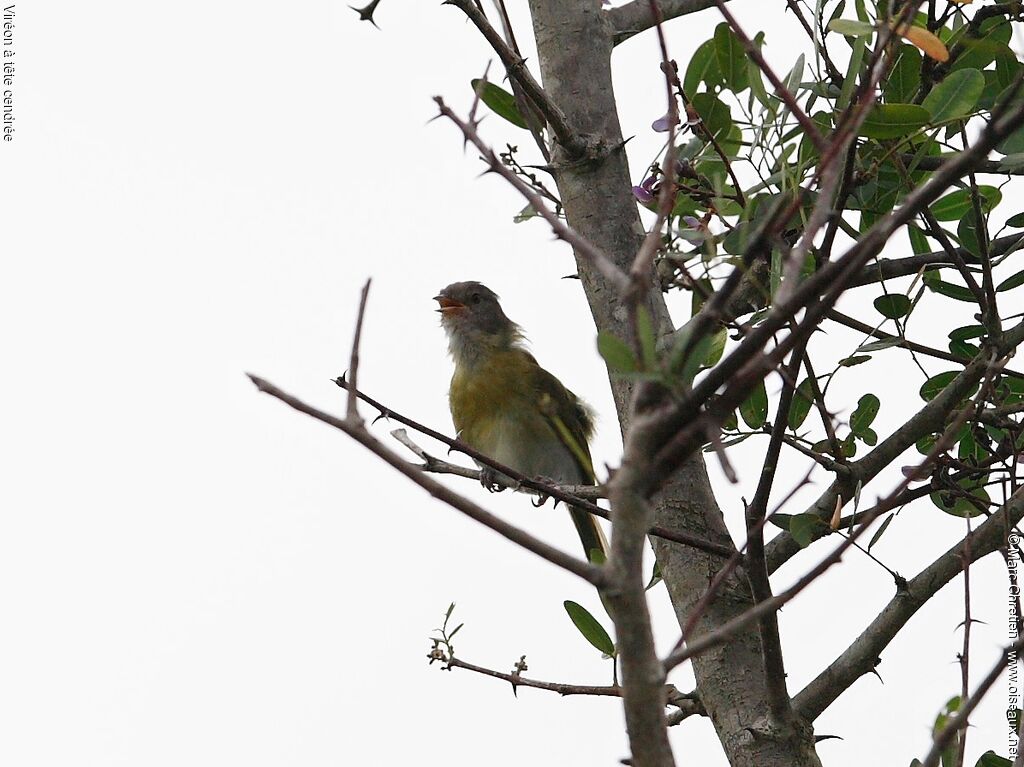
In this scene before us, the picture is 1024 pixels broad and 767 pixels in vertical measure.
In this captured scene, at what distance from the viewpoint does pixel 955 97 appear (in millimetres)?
2182

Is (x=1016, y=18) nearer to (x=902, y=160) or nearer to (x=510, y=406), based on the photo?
(x=902, y=160)

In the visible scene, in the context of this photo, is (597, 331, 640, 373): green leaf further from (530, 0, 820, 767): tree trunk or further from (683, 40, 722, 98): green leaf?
(683, 40, 722, 98): green leaf

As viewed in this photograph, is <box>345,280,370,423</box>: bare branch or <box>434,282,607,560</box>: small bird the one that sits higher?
<box>434,282,607,560</box>: small bird

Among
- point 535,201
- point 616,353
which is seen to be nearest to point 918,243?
point 535,201

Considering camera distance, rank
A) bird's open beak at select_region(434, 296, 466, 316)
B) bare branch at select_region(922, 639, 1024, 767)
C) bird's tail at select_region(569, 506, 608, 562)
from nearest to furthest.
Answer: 1. bare branch at select_region(922, 639, 1024, 767)
2. bird's tail at select_region(569, 506, 608, 562)
3. bird's open beak at select_region(434, 296, 466, 316)

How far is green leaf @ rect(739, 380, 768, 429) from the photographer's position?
285 centimetres

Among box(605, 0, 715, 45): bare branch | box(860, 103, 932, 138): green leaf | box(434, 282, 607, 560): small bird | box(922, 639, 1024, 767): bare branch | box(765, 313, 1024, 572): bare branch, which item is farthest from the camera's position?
box(434, 282, 607, 560): small bird

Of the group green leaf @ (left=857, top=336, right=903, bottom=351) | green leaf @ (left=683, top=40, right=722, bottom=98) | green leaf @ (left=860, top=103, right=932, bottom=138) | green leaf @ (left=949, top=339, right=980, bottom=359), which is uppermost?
green leaf @ (left=683, top=40, right=722, bottom=98)

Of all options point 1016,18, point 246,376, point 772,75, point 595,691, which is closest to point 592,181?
point 1016,18

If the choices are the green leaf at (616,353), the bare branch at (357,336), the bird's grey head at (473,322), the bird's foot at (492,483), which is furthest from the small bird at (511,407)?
the green leaf at (616,353)

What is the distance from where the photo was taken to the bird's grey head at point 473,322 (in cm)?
577

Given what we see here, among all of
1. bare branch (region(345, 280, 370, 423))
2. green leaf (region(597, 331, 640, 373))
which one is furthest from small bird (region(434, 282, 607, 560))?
green leaf (region(597, 331, 640, 373))

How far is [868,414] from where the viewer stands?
2.91 meters

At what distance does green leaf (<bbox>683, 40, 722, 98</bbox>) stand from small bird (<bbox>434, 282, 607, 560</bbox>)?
101 inches
